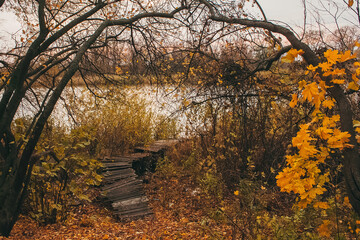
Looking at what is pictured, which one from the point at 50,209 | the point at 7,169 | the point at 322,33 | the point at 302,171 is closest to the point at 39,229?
the point at 50,209

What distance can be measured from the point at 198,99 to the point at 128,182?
2.04 m

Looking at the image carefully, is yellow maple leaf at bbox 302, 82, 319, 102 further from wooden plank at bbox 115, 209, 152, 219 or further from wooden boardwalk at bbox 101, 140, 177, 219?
wooden plank at bbox 115, 209, 152, 219

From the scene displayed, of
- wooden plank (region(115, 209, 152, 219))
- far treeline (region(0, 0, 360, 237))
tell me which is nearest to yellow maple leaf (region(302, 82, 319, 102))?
far treeline (region(0, 0, 360, 237))

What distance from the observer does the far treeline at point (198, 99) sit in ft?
10.8

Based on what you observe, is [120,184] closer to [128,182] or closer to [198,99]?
[128,182]

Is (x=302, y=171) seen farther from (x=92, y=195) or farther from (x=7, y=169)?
(x=92, y=195)

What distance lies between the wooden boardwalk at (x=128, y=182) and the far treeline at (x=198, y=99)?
1.68 feet

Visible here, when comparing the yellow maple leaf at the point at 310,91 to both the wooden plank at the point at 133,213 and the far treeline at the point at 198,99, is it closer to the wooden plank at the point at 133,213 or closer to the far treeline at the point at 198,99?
the far treeline at the point at 198,99

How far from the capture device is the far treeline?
3291 millimetres

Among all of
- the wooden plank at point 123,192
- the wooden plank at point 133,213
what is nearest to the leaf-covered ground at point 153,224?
the wooden plank at point 133,213

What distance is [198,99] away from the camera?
18.9 ft

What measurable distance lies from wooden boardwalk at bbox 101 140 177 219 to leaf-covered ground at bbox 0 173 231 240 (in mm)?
206

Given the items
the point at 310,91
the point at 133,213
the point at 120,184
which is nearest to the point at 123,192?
the point at 120,184

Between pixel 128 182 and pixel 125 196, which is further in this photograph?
pixel 128 182
